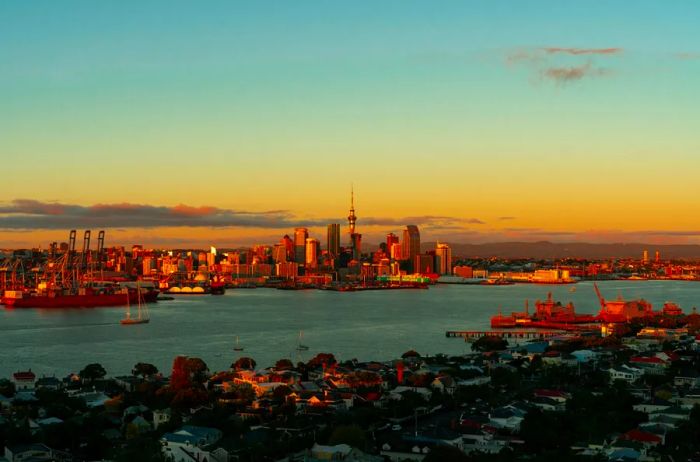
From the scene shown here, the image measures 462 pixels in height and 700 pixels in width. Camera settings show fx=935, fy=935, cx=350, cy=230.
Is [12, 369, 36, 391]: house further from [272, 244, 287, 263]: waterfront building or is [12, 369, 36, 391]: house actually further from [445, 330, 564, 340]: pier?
[272, 244, 287, 263]: waterfront building

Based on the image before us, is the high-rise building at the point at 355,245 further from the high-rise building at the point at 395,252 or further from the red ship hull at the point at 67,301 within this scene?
the red ship hull at the point at 67,301

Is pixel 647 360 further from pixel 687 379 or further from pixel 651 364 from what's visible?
pixel 687 379

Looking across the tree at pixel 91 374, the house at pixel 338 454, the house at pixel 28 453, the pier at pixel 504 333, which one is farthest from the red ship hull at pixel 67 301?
the house at pixel 338 454

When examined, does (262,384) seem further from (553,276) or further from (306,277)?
(553,276)

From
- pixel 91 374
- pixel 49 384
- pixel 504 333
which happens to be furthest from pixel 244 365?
pixel 504 333

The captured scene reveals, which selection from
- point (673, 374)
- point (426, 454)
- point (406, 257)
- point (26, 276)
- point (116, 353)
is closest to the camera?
point (426, 454)

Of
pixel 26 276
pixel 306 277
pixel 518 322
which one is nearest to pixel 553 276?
pixel 306 277

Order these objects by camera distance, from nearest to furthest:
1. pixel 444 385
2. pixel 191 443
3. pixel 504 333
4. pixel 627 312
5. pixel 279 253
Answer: pixel 191 443 < pixel 444 385 < pixel 504 333 < pixel 627 312 < pixel 279 253
